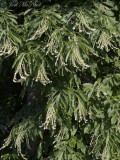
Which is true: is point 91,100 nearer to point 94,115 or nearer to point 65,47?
point 94,115

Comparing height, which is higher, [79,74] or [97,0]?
[97,0]

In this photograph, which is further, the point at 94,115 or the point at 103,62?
the point at 103,62

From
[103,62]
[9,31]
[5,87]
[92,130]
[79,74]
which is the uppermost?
[9,31]

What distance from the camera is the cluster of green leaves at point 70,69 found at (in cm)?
184

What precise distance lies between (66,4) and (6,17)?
1.75ft

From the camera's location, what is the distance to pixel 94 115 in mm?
2119

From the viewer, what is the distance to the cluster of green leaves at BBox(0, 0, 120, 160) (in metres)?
1.84

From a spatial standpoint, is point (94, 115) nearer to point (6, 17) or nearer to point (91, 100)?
point (91, 100)

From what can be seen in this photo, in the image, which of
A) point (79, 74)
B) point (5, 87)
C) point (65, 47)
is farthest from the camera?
point (5, 87)

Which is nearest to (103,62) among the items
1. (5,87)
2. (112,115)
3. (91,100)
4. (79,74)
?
(79,74)

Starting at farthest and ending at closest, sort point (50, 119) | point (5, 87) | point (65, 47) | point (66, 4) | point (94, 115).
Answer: point (5, 87), point (66, 4), point (94, 115), point (50, 119), point (65, 47)

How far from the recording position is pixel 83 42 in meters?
1.87

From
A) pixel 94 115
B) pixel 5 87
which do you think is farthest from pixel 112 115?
pixel 5 87

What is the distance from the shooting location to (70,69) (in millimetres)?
1984
